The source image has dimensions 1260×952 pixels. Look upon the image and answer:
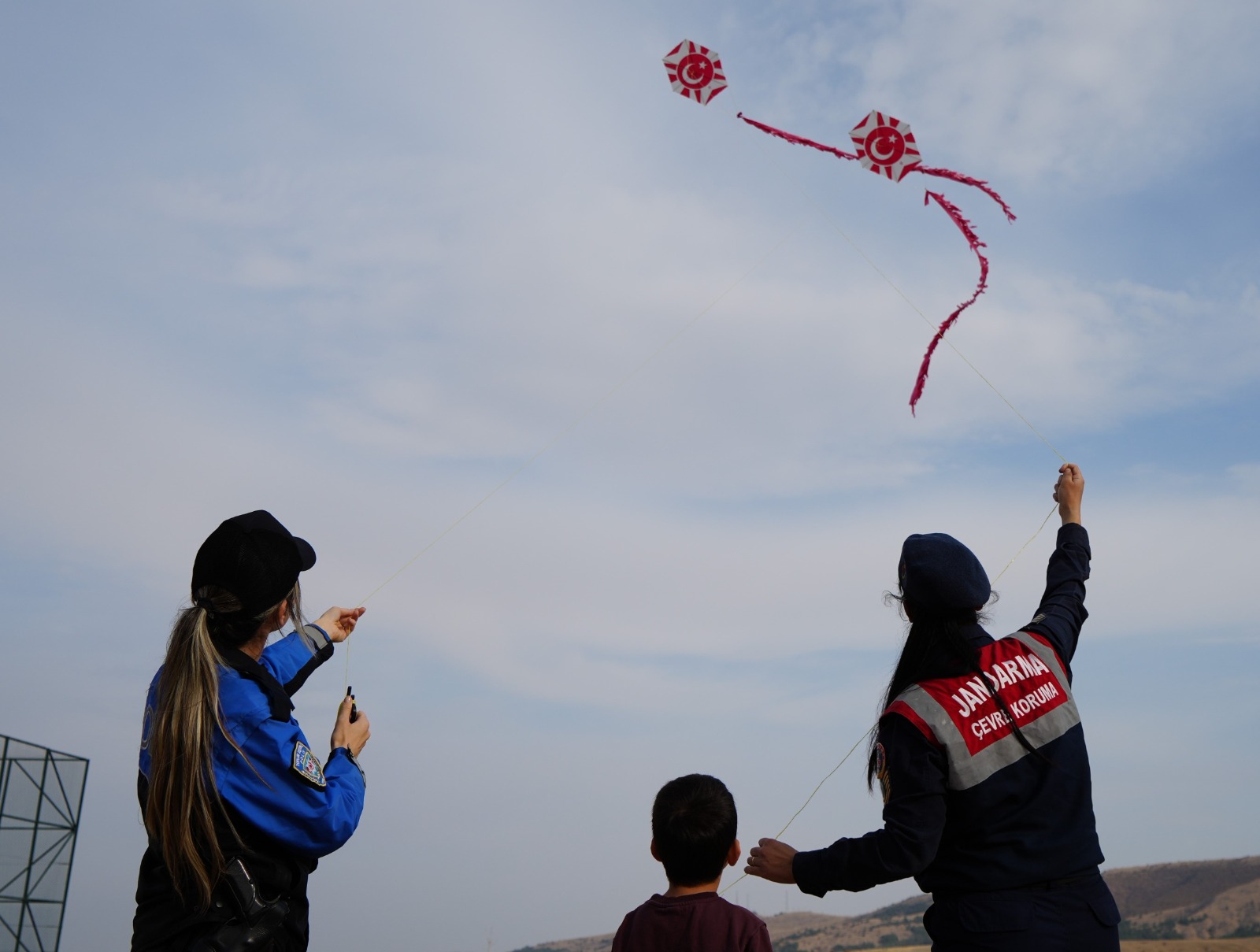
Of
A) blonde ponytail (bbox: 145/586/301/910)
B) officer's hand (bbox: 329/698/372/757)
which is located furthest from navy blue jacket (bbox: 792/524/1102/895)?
blonde ponytail (bbox: 145/586/301/910)

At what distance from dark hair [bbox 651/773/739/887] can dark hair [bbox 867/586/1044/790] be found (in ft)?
1.41

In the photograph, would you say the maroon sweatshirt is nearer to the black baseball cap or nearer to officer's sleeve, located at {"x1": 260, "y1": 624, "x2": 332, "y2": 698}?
officer's sleeve, located at {"x1": 260, "y1": 624, "x2": 332, "y2": 698}

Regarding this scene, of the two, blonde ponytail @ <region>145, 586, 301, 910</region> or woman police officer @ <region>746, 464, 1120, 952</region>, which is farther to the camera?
woman police officer @ <region>746, 464, 1120, 952</region>

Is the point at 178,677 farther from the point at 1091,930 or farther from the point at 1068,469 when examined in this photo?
the point at 1068,469

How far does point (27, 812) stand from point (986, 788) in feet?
36.6

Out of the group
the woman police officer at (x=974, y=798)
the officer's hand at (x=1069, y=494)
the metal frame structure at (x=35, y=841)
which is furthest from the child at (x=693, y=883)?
the metal frame structure at (x=35, y=841)

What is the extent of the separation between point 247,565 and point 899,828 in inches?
70.3

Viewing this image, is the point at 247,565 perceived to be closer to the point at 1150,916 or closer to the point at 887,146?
the point at 887,146

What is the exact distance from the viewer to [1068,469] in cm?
365

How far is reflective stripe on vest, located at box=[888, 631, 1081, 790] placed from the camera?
2633mm

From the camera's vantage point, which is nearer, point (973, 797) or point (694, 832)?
point (973, 797)

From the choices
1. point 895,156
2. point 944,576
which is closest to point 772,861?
point 944,576

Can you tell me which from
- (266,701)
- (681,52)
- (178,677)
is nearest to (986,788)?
(266,701)

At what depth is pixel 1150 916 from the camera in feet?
124
